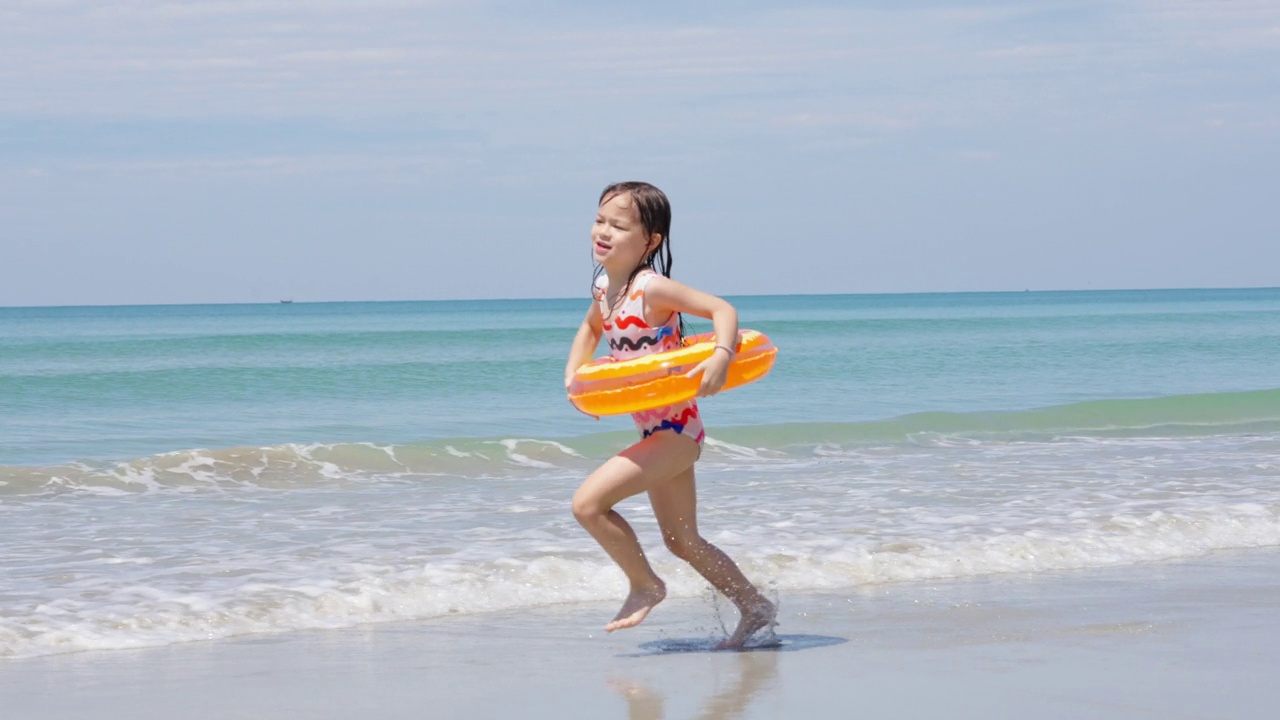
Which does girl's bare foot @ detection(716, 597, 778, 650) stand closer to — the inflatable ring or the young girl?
the young girl

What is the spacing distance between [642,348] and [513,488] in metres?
5.72

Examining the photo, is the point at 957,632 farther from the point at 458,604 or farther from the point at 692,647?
the point at 458,604

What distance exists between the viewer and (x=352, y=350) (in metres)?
33.2

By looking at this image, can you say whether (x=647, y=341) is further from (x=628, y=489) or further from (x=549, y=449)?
(x=549, y=449)

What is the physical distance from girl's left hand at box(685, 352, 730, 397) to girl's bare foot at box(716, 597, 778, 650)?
→ 104 centimetres

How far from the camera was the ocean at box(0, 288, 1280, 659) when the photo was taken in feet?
20.4

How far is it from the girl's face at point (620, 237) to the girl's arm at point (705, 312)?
0.39ft

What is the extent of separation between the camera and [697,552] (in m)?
4.89

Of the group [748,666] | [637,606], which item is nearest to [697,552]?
[637,606]

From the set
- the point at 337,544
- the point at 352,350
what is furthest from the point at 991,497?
the point at 352,350

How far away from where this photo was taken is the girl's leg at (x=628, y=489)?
4.58 metres

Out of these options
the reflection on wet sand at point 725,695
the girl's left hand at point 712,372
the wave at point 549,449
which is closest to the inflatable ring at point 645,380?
the girl's left hand at point 712,372

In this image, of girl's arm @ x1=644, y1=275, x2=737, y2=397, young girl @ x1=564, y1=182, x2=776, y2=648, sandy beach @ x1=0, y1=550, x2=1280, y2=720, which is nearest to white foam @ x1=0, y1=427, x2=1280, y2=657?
sandy beach @ x1=0, y1=550, x2=1280, y2=720

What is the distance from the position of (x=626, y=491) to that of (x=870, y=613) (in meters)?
1.57
